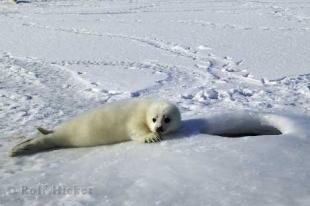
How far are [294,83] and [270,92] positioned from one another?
1.39ft

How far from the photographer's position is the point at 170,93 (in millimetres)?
4867

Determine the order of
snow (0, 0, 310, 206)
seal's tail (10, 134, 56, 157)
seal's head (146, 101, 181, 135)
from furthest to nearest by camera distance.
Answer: seal's tail (10, 134, 56, 157) → seal's head (146, 101, 181, 135) → snow (0, 0, 310, 206)

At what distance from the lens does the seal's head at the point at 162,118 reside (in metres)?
2.93

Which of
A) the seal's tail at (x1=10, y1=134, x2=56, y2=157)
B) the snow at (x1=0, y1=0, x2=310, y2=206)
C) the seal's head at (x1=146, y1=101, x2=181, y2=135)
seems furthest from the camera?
the seal's tail at (x1=10, y1=134, x2=56, y2=157)

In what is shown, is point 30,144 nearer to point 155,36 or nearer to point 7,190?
point 7,190

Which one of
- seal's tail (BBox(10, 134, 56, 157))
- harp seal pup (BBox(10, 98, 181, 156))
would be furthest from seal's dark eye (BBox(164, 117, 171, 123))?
seal's tail (BBox(10, 134, 56, 157))

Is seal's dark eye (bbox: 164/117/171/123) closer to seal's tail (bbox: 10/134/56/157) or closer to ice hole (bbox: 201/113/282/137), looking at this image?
ice hole (bbox: 201/113/282/137)

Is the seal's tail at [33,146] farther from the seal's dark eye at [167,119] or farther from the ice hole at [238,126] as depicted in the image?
the ice hole at [238,126]

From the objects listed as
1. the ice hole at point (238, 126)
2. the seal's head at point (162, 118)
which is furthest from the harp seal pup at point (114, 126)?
the ice hole at point (238, 126)

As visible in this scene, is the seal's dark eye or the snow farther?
the seal's dark eye

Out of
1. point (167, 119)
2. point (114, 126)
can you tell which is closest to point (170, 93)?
point (114, 126)

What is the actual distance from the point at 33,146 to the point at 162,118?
82 cm

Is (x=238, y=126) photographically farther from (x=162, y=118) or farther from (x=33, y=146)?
(x=33, y=146)

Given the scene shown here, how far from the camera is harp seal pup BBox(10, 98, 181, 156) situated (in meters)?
2.98
